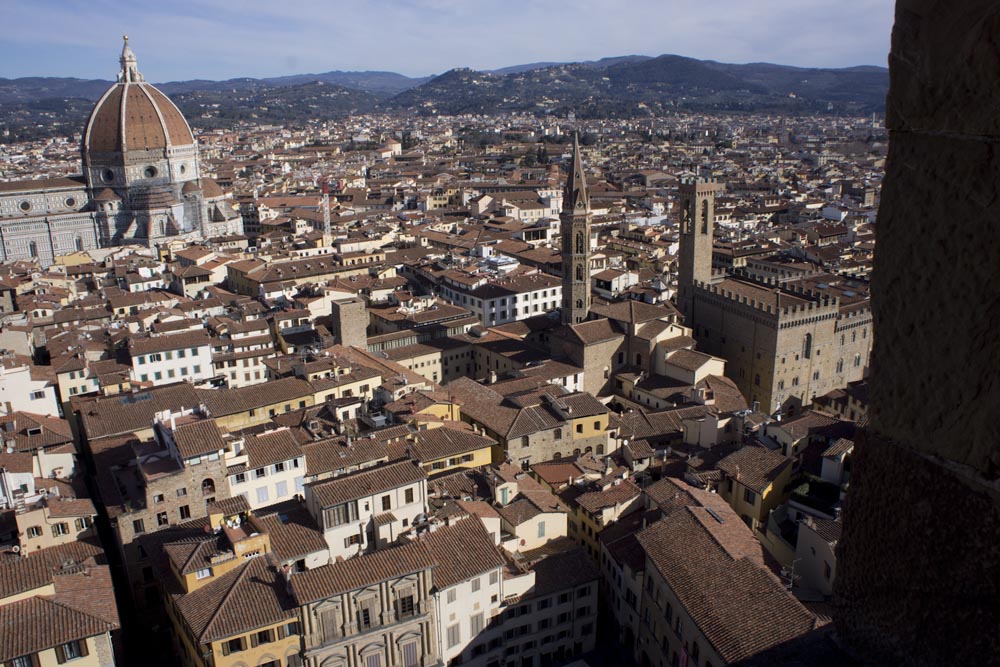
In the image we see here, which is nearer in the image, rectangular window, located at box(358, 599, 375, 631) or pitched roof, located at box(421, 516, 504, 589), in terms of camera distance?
rectangular window, located at box(358, 599, 375, 631)

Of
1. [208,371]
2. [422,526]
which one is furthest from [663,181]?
[422,526]

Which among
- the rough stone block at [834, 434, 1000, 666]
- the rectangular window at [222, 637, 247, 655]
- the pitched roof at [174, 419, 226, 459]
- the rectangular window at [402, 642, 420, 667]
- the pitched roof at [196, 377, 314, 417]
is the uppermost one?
the rough stone block at [834, 434, 1000, 666]

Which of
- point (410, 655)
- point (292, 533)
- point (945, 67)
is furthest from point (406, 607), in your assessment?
point (945, 67)

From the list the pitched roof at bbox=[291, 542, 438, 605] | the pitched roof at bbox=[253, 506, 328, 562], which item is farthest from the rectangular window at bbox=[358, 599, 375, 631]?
the pitched roof at bbox=[253, 506, 328, 562]

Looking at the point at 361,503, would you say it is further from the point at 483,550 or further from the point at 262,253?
the point at 262,253

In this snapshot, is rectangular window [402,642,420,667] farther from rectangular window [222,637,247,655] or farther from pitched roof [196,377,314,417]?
pitched roof [196,377,314,417]

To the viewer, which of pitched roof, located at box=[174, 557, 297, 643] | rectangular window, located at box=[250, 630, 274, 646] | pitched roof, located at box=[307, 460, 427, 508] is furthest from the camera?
pitched roof, located at box=[307, 460, 427, 508]

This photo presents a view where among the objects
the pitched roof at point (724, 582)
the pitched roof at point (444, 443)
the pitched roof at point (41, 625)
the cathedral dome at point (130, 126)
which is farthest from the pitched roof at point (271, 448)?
the cathedral dome at point (130, 126)

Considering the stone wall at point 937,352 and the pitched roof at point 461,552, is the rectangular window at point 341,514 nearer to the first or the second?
the pitched roof at point 461,552
